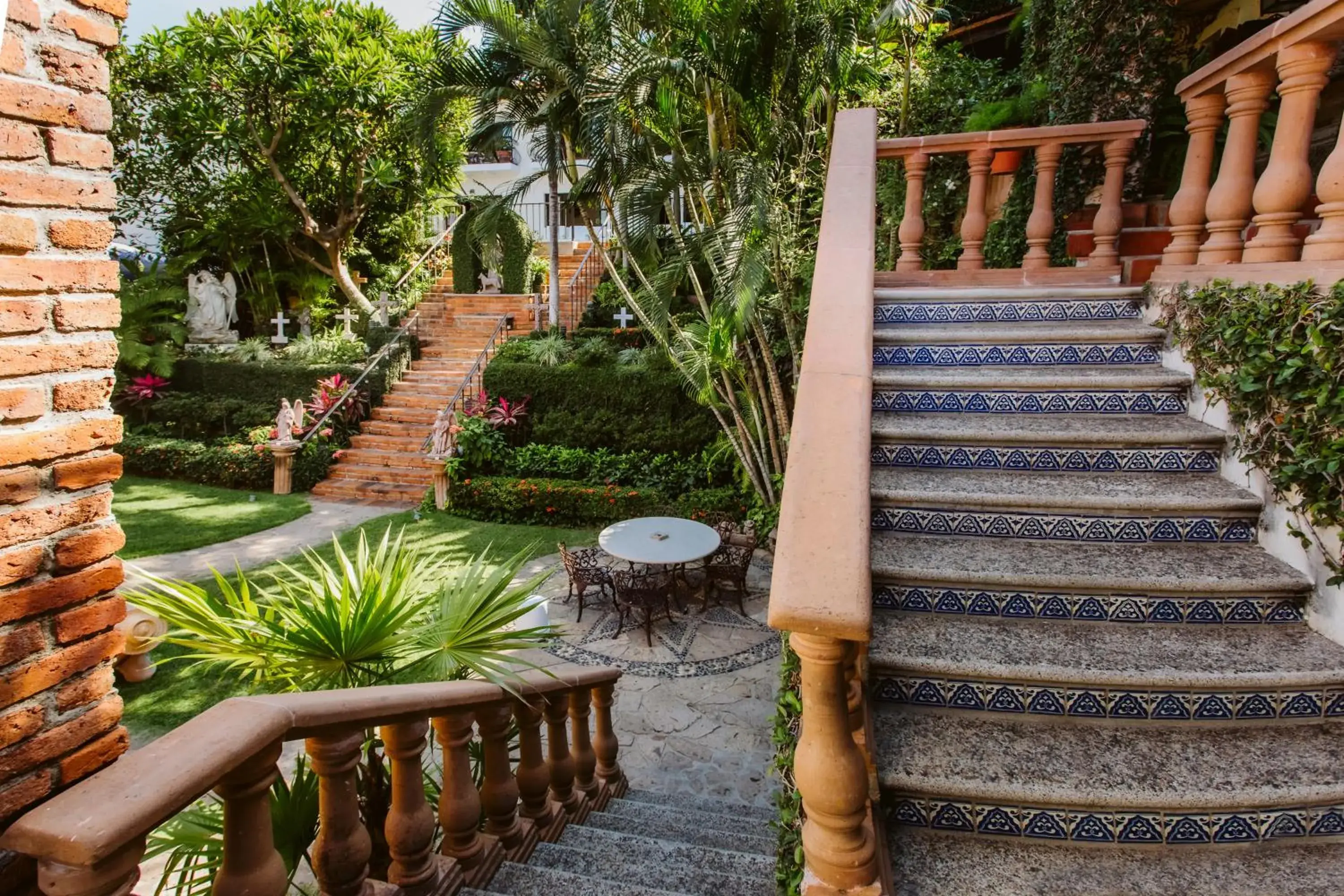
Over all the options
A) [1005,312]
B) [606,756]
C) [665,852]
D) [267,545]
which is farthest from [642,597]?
[267,545]

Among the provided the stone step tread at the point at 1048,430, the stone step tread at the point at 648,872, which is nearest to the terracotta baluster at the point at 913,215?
the stone step tread at the point at 1048,430

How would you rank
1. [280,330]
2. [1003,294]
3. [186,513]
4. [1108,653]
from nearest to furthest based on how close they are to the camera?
1. [1108,653]
2. [1003,294]
3. [186,513]
4. [280,330]

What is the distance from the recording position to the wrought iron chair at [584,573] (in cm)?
642

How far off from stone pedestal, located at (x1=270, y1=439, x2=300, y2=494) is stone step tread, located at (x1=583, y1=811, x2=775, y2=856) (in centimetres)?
943

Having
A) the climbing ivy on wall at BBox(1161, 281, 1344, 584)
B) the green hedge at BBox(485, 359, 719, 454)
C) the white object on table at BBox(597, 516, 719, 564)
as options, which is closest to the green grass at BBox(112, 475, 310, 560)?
the green hedge at BBox(485, 359, 719, 454)

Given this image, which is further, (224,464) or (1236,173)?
(224,464)

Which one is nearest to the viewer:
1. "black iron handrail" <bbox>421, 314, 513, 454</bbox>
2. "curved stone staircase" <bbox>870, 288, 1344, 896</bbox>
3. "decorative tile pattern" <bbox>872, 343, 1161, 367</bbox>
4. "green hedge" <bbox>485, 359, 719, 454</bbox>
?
"curved stone staircase" <bbox>870, 288, 1344, 896</bbox>

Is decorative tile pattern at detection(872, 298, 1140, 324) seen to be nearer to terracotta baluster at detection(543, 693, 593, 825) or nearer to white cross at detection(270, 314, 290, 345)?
terracotta baluster at detection(543, 693, 593, 825)

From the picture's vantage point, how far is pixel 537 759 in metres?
2.45

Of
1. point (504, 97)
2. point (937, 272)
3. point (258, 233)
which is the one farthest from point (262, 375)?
point (937, 272)

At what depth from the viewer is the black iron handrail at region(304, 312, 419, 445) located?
1114 cm

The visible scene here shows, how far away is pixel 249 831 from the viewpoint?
1.29 metres

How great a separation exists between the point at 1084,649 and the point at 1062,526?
61cm

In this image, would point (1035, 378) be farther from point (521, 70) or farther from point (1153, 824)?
point (521, 70)
